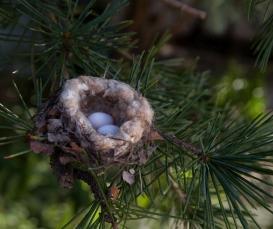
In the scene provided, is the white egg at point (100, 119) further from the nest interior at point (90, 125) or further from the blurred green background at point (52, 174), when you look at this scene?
the blurred green background at point (52, 174)

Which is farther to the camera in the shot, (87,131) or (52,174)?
(52,174)

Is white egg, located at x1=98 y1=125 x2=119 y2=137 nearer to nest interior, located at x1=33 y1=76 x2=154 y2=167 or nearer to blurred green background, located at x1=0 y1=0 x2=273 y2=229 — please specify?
nest interior, located at x1=33 y1=76 x2=154 y2=167

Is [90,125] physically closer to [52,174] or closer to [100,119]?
[100,119]

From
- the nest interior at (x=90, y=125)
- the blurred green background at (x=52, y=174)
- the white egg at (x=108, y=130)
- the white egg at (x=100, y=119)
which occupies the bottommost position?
the blurred green background at (x=52, y=174)

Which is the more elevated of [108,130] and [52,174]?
[108,130]

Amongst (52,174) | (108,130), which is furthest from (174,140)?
(52,174)

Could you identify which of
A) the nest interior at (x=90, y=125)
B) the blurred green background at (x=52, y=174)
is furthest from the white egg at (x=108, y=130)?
the blurred green background at (x=52, y=174)
